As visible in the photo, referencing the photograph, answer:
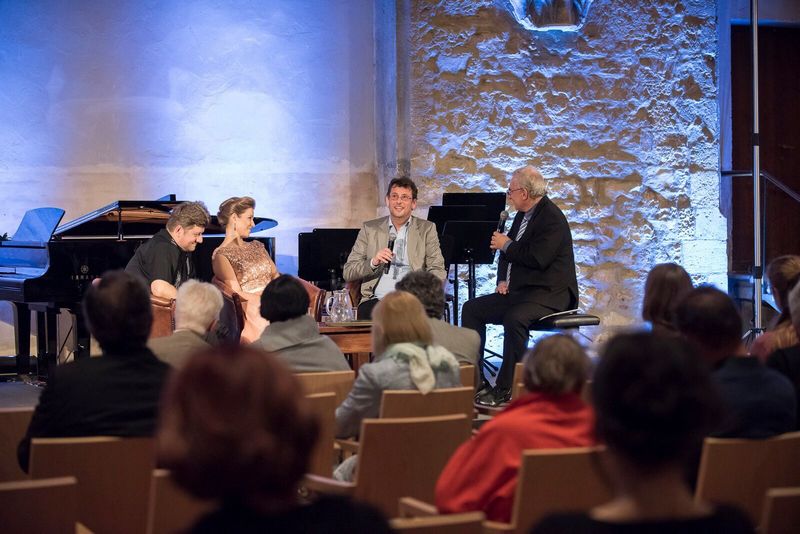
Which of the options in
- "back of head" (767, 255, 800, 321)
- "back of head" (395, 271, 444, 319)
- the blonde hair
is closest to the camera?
"back of head" (767, 255, 800, 321)

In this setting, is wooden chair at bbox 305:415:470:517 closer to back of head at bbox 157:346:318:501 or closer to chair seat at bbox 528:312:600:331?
back of head at bbox 157:346:318:501

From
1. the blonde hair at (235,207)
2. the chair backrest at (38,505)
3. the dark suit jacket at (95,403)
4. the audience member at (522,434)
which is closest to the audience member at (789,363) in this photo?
the audience member at (522,434)

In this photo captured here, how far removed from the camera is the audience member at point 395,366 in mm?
3363

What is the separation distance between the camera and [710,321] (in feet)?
8.85

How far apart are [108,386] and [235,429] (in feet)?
4.81

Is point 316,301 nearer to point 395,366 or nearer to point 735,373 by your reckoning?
point 395,366

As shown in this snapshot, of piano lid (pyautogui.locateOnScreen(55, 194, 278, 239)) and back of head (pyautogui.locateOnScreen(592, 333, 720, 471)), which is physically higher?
piano lid (pyautogui.locateOnScreen(55, 194, 278, 239))

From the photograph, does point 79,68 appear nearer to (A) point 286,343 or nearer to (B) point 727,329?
(A) point 286,343

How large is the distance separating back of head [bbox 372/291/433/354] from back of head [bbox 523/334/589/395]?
89cm

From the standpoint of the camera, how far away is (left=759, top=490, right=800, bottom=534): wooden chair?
2.06m

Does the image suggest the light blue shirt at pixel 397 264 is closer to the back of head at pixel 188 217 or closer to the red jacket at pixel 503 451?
the back of head at pixel 188 217

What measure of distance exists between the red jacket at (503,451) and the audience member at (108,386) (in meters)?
0.82

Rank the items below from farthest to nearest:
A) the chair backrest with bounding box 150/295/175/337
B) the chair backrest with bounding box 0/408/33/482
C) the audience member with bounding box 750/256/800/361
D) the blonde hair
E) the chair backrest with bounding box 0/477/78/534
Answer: the blonde hair, the chair backrest with bounding box 150/295/175/337, the audience member with bounding box 750/256/800/361, the chair backrest with bounding box 0/408/33/482, the chair backrest with bounding box 0/477/78/534

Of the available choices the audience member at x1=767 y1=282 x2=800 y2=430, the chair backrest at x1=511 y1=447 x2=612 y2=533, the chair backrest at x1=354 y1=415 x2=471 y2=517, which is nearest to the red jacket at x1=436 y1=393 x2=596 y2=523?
the chair backrest at x1=511 y1=447 x2=612 y2=533
